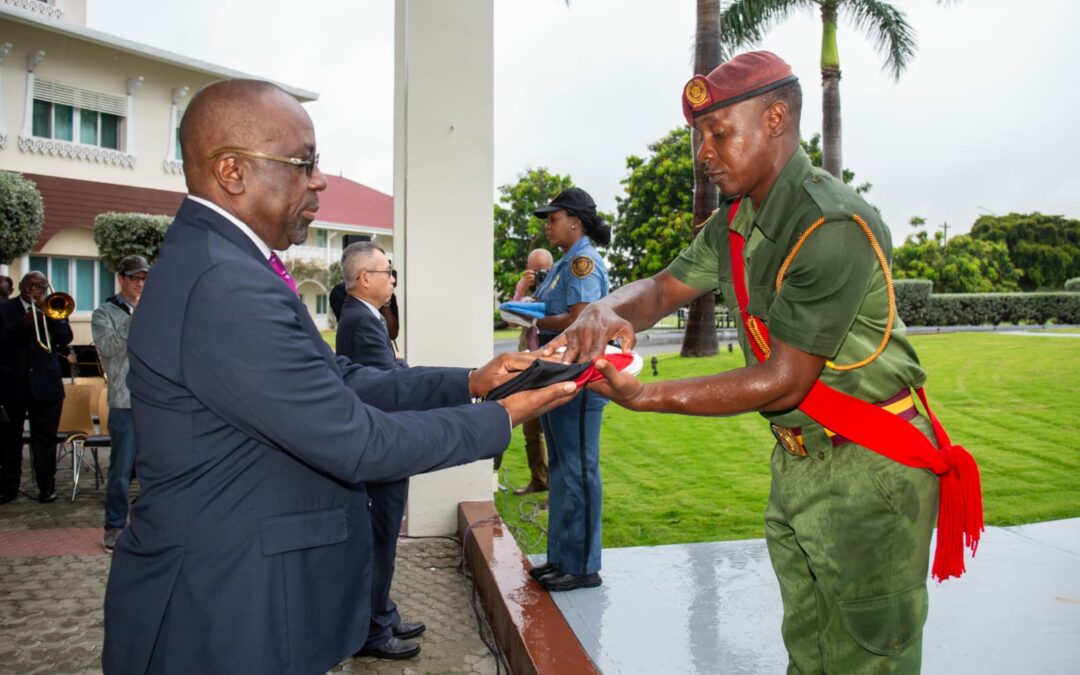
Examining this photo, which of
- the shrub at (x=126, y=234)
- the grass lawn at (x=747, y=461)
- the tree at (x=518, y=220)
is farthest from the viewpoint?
the tree at (x=518, y=220)

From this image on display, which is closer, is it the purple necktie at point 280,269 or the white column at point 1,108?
the purple necktie at point 280,269

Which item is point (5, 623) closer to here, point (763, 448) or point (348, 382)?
point (348, 382)

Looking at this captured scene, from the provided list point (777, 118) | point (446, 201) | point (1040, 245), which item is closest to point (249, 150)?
point (777, 118)

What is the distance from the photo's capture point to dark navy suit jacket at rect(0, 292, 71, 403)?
25.0ft

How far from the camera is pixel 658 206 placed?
96.5 ft

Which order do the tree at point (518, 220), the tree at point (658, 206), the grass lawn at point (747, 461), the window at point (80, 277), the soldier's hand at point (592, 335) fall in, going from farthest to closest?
the tree at point (518, 220) < the tree at point (658, 206) < the window at point (80, 277) < the grass lawn at point (747, 461) < the soldier's hand at point (592, 335)

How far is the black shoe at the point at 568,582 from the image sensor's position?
4367 mm

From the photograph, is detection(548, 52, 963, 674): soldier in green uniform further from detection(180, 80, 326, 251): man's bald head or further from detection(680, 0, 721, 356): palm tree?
detection(680, 0, 721, 356): palm tree

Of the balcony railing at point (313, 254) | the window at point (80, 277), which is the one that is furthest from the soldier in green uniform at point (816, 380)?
the balcony railing at point (313, 254)

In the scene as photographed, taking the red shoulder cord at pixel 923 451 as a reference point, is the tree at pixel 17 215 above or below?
above

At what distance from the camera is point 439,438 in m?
1.99

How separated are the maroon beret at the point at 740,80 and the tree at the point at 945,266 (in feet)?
119

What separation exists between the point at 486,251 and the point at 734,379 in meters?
4.19

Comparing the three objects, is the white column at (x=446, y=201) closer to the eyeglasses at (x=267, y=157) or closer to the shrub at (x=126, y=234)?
the eyeglasses at (x=267, y=157)
